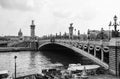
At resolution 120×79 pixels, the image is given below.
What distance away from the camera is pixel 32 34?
4774 inches

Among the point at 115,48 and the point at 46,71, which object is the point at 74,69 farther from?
the point at 115,48

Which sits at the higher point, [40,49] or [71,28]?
[71,28]

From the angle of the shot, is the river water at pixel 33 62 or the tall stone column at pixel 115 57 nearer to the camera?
the tall stone column at pixel 115 57

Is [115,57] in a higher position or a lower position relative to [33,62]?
higher

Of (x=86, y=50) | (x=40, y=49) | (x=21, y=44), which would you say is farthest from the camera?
(x=21, y=44)

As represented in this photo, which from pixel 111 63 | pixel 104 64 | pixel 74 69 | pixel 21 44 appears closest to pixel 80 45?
pixel 74 69

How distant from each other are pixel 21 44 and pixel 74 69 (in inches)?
3504

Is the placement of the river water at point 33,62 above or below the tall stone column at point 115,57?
below

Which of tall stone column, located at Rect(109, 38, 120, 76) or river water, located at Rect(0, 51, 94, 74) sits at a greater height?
tall stone column, located at Rect(109, 38, 120, 76)

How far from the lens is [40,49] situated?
9912cm

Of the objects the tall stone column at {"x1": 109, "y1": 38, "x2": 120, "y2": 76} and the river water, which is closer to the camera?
the tall stone column at {"x1": 109, "y1": 38, "x2": 120, "y2": 76}

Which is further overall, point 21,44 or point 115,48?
point 21,44

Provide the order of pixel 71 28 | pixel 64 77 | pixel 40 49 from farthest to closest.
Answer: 1. pixel 40 49
2. pixel 71 28
3. pixel 64 77

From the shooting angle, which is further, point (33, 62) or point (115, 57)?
point (33, 62)
